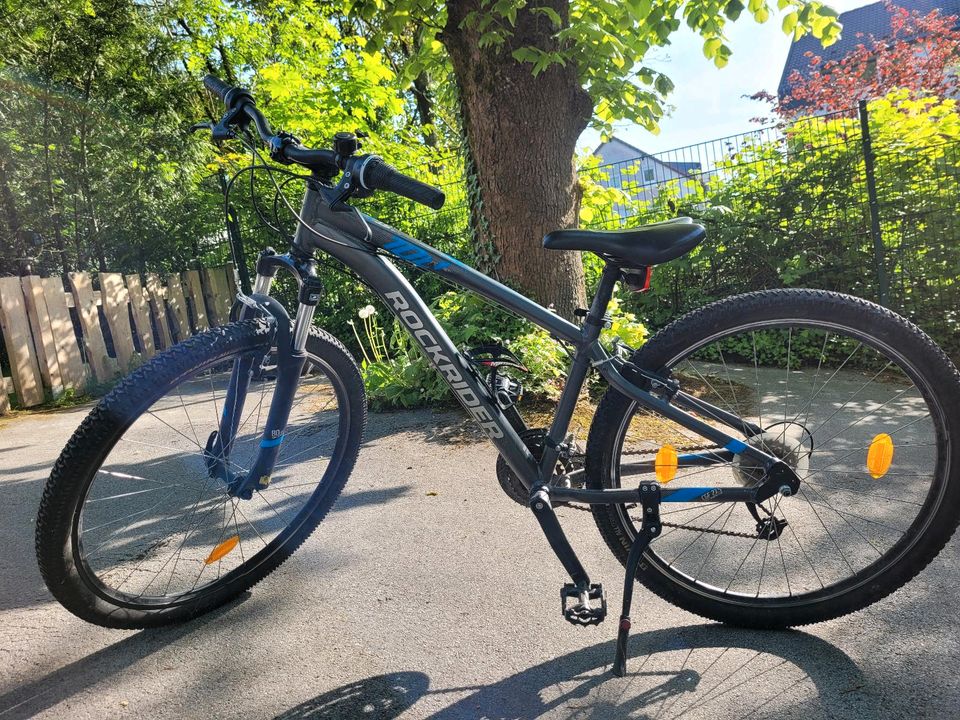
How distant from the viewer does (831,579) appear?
2.13 meters

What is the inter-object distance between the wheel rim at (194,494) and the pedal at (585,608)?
1004 mm

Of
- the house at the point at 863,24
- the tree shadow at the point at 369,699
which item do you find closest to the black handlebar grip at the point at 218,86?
the tree shadow at the point at 369,699

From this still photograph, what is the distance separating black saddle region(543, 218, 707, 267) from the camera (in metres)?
1.73

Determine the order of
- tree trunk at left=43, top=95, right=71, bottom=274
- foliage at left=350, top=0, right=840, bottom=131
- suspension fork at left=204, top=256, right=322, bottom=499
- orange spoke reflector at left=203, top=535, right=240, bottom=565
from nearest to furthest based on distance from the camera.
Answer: suspension fork at left=204, top=256, right=322, bottom=499 → orange spoke reflector at left=203, top=535, right=240, bottom=565 → foliage at left=350, top=0, right=840, bottom=131 → tree trunk at left=43, top=95, right=71, bottom=274

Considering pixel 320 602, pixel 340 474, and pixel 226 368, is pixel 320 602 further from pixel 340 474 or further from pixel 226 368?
pixel 226 368

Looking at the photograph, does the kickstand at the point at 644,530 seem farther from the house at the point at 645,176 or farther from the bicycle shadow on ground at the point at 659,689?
the house at the point at 645,176

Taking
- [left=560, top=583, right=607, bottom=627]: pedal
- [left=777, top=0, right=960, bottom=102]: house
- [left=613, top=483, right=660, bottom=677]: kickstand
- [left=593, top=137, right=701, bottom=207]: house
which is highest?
[left=777, top=0, right=960, bottom=102]: house

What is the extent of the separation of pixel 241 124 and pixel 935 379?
208 centimetres

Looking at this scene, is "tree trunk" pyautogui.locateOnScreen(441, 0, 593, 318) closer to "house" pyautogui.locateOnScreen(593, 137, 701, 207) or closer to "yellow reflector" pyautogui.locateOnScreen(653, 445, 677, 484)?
"house" pyautogui.locateOnScreen(593, 137, 701, 207)

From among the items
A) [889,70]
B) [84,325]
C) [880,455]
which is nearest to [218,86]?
[880,455]

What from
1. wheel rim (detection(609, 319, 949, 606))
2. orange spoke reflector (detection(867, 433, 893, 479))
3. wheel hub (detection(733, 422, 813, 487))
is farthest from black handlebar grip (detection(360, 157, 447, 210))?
orange spoke reflector (detection(867, 433, 893, 479))

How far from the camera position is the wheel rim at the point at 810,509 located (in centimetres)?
180

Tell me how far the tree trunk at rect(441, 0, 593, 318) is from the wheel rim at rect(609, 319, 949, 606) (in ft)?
5.35

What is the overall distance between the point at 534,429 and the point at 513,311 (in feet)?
1.21
